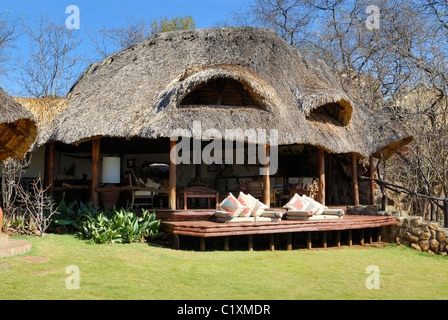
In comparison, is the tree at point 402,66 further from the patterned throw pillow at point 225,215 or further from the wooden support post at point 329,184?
the patterned throw pillow at point 225,215

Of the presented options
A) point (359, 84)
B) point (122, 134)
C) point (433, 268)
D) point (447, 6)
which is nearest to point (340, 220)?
point (433, 268)

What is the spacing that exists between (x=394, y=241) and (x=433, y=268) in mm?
2665

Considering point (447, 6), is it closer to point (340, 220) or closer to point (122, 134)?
point (340, 220)

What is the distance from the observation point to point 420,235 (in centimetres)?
919

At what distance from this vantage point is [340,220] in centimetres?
945

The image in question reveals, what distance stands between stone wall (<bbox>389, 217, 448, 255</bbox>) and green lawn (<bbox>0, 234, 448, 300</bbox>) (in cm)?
37

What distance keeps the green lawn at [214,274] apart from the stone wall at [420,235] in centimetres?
37

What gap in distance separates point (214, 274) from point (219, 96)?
5963mm

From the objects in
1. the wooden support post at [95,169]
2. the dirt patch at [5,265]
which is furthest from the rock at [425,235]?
the dirt patch at [5,265]

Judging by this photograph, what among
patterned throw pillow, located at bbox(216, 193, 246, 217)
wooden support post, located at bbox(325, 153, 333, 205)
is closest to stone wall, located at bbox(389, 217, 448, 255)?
wooden support post, located at bbox(325, 153, 333, 205)

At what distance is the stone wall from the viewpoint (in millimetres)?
8836
